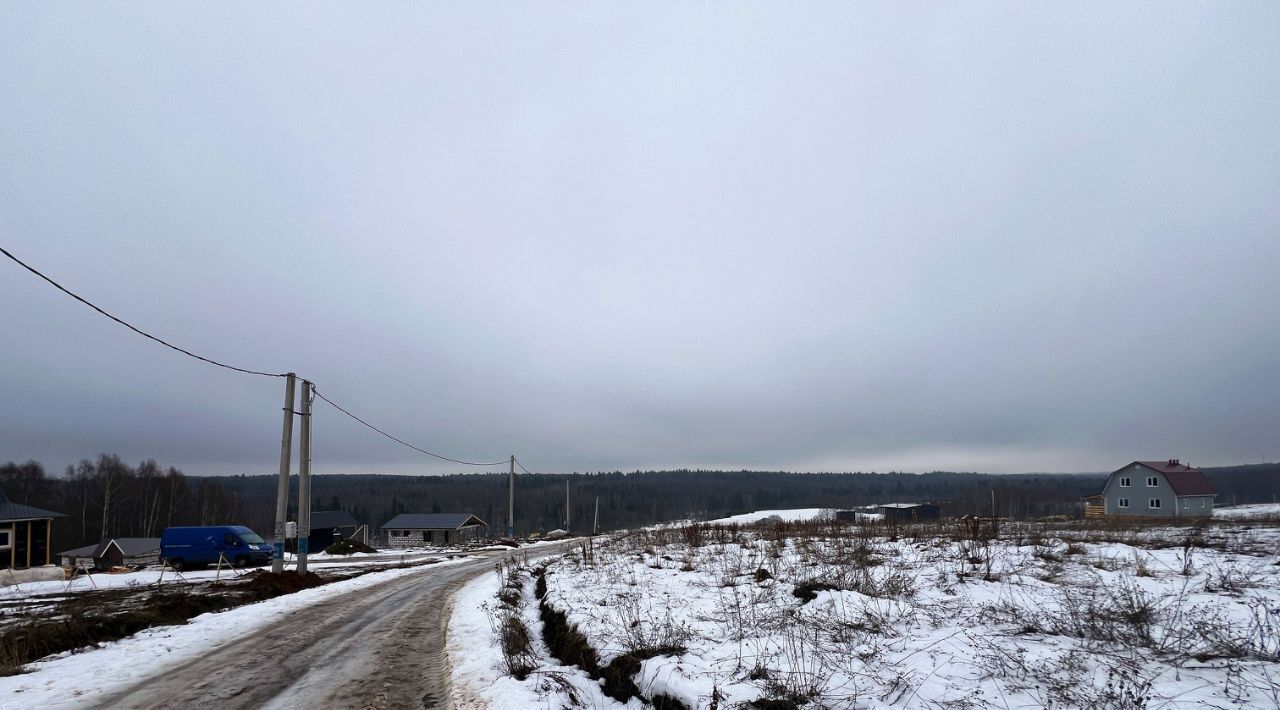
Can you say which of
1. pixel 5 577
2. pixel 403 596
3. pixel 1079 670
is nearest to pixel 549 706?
pixel 1079 670

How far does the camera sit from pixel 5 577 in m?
28.1

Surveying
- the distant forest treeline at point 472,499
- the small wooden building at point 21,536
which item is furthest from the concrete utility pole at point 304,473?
the small wooden building at point 21,536

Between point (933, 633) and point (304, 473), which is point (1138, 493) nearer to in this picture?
point (933, 633)

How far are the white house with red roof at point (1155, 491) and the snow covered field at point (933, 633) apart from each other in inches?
2451

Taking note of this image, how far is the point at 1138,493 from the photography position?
2562 inches

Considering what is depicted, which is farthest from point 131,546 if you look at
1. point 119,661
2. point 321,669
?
point 321,669

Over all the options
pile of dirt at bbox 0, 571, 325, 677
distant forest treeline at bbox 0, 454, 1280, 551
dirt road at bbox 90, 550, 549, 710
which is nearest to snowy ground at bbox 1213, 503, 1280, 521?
distant forest treeline at bbox 0, 454, 1280, 551

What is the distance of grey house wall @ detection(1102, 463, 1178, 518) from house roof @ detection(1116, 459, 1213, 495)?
16.7 inches

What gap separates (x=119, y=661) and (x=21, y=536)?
5378 cm

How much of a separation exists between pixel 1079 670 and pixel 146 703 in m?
10.3

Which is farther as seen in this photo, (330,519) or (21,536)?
(330,519)

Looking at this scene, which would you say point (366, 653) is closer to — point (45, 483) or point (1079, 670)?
point (1079, 670)

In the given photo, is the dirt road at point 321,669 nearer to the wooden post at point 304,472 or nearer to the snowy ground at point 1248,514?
the wooden post at point 304,472

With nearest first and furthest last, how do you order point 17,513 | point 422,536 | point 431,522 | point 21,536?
1. point 17,513
2. point 21,536
3. point 431,522
4. point 422,536
